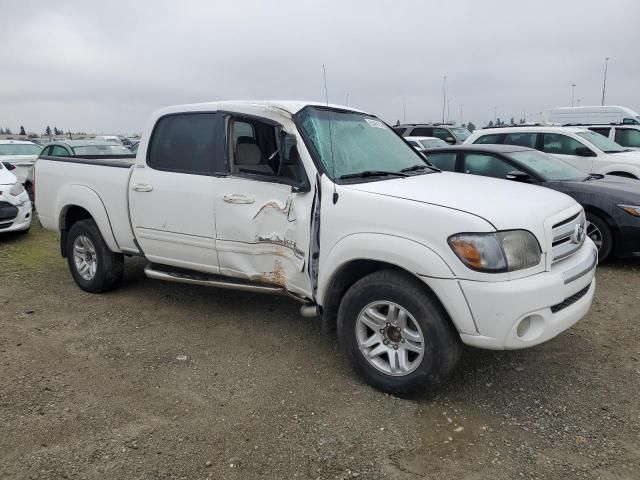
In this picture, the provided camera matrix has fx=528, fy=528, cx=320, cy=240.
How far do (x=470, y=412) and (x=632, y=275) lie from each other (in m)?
3.79

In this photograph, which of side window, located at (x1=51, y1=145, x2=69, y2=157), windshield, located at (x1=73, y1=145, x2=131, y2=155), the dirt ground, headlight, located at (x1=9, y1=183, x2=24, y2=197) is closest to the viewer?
the dirt ground

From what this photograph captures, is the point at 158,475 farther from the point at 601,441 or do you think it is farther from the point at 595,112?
the point at 595,112

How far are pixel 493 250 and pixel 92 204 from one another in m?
3.99

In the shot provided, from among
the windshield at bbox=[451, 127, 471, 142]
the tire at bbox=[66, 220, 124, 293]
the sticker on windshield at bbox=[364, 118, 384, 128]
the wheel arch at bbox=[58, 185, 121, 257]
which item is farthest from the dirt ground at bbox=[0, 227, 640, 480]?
the windshield at bbox=[451, 127, 471, 142]

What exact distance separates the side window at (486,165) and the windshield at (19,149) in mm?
11173

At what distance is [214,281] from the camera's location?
4477 mm

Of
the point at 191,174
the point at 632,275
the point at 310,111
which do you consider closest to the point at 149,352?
the point at 191,174

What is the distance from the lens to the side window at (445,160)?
24.6 feet

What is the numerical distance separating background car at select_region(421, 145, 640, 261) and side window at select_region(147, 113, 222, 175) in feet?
9.98

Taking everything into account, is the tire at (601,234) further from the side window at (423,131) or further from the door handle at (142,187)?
the side window at (423,131)

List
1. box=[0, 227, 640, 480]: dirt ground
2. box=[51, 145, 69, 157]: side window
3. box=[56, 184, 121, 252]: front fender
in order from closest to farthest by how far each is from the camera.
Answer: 1. box=[0, 227, 640, 480]: dirt ground
2. box=[56, 184, 121, 252]: front fender
3. box=[51, 145, 69, 157]: side window

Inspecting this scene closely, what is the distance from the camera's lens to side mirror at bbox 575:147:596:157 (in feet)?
30.0

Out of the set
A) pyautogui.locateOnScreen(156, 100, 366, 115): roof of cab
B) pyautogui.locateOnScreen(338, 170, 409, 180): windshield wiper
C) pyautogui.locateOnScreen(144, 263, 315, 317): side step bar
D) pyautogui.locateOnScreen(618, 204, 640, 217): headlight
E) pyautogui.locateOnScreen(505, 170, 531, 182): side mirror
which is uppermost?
pyautogui.locateOnScreen(156, 100, 366, 115): roof of cab

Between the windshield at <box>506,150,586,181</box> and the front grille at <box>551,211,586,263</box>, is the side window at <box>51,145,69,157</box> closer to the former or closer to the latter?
the windshield at <box>506,150,586,181</box>
